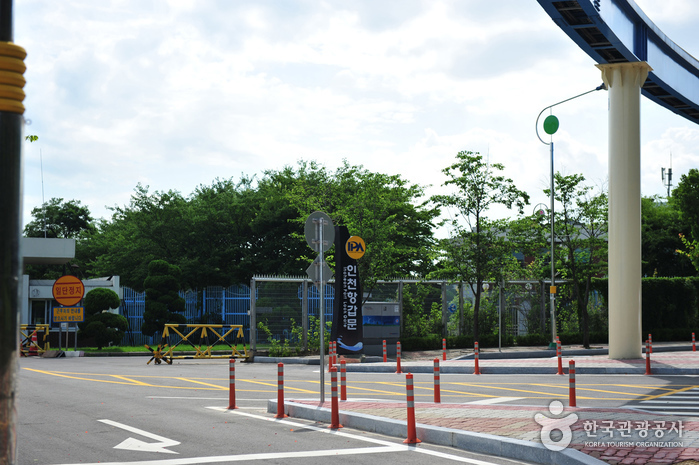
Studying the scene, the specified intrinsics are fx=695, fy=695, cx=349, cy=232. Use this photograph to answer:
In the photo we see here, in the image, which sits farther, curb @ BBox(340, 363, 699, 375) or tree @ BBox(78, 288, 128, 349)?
tree @ BBox(78, 288, 128, 349)

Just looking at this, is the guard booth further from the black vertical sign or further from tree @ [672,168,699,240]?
tree @ [672,168,699,240]

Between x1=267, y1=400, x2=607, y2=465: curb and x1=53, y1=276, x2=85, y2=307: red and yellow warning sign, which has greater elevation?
x1=53, y1=276, x2=85, y2=307: red and yellow warning sign

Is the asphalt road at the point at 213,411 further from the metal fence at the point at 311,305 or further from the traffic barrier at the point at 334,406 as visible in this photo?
the metal fence at the point at 311,305

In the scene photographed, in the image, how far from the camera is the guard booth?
29078mm

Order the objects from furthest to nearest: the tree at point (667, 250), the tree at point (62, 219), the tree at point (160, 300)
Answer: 1. the tree at point (62, 219)
2. the tree at point (667, 250)
3. the tree at point (160, 300)

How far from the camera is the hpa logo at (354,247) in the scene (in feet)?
85.5

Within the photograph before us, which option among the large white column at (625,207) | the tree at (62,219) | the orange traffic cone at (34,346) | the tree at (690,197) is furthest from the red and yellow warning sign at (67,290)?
the tree at (62,219)

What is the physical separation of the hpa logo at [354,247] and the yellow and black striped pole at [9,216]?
22.1 metres

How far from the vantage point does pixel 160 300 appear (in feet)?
121

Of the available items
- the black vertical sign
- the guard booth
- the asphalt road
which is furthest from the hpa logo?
the asphalt road

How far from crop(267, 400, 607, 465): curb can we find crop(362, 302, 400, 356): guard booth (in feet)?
56.6

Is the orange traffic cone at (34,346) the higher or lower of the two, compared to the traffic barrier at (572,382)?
lower

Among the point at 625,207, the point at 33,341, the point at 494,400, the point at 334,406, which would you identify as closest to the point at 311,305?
the point at 33,341

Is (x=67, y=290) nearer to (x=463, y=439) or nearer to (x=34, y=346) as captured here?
(x=34, y=346)
